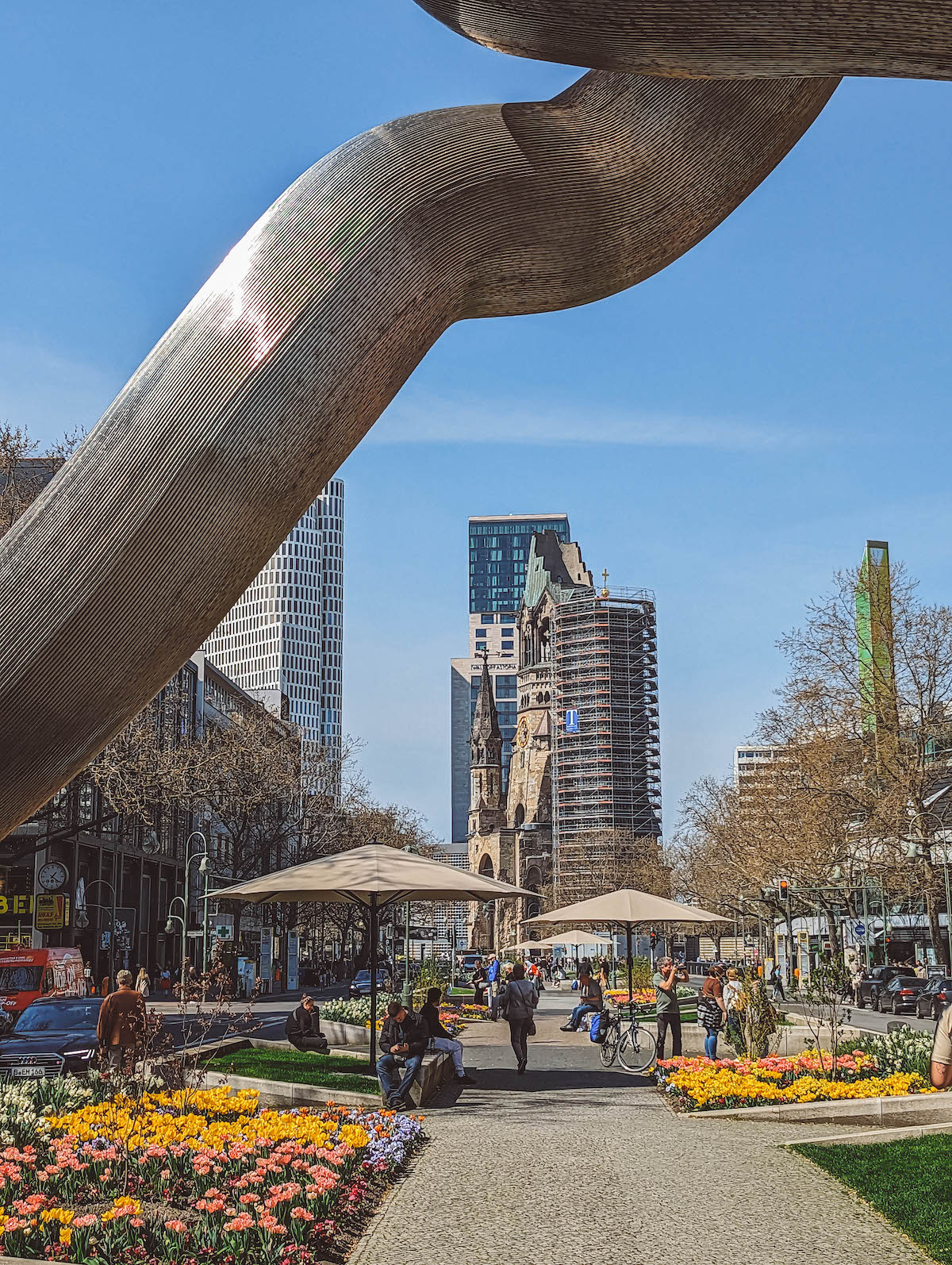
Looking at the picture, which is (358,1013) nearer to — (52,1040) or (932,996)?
(52,1040)

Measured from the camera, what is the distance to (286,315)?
196 cm

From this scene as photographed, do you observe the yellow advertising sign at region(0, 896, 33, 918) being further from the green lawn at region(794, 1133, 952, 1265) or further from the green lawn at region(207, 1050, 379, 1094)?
the green lawn at region(794, 1133, 952, 1265)

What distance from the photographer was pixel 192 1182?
8.41 meters

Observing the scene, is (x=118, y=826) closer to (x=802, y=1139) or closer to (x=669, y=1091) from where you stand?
(x=669, y=1091)

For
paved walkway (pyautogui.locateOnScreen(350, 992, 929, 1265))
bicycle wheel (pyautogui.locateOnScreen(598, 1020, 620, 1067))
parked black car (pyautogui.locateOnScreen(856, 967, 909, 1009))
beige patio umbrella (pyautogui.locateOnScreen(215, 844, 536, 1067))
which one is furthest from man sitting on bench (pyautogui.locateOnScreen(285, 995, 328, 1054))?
parked black car (pyautogui.locateOnScreen(856, 967, 909, 1009))

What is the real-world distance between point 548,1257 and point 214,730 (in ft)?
147

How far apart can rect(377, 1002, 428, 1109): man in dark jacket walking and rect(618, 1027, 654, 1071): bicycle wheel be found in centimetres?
611

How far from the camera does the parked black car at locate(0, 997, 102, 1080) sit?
661 inches

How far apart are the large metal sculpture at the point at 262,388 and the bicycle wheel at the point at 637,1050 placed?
60.8ft

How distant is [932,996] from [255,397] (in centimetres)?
3490

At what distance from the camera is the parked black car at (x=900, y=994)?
1435 inches

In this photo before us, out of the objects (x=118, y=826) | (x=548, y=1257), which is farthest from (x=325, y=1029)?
(x=118, y=826)

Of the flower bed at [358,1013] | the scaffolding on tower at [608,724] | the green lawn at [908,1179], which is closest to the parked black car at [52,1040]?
the flower bed at [358,1013]

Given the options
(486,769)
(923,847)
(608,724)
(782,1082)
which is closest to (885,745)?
(923,847)
